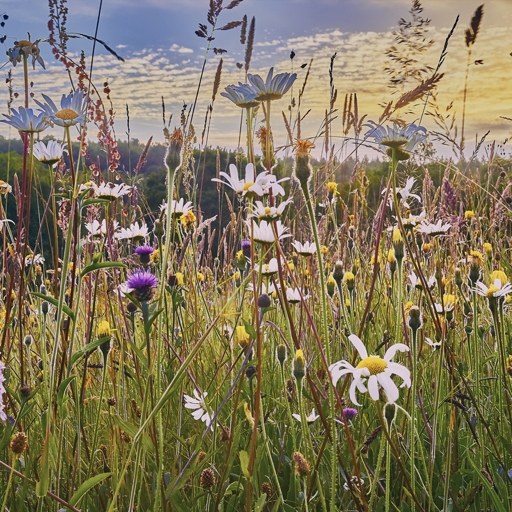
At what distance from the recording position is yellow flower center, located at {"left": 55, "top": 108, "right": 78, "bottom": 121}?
103 cm

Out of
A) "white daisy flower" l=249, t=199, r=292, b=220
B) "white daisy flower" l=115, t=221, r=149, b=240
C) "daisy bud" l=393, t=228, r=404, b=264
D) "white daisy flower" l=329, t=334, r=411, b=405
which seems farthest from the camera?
"white daisy flower" l=115, t=221, r=149, b=240

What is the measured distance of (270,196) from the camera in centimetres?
89

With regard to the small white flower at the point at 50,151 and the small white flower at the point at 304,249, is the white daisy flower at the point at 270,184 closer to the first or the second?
the small white flower at the point at 50,151

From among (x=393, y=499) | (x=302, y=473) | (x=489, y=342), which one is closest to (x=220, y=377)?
(x=393, y=499)

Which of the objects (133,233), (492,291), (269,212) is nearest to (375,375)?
(269,212)

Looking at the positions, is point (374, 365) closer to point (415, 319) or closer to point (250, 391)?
point (415, 319)

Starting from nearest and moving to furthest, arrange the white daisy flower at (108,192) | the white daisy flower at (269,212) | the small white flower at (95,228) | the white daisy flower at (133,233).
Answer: the white daisy flower at (269,212)
the white daisy flower at (108,192)
the small white flower at (95,228)
the white daisy flower at (133,233)

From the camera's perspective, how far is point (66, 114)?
3.41ft

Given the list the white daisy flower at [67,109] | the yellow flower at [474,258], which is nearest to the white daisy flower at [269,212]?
the white daisy flower at [67,109]

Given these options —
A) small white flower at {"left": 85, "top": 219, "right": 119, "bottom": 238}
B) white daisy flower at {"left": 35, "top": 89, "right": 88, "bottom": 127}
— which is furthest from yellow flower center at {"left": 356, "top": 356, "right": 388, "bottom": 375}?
small white flower at {"left": 85, "top": 219, "right": 119, "bottom": 238}

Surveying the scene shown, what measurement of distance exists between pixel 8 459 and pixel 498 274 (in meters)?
1.17

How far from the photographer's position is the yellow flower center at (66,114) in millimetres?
1028

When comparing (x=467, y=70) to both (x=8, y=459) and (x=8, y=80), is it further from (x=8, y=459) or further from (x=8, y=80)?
(x=8, y=459)

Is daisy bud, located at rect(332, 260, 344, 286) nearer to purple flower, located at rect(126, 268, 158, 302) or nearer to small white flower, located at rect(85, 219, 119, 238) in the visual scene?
purple flower, located at rect(126, 268, 158, 302)
